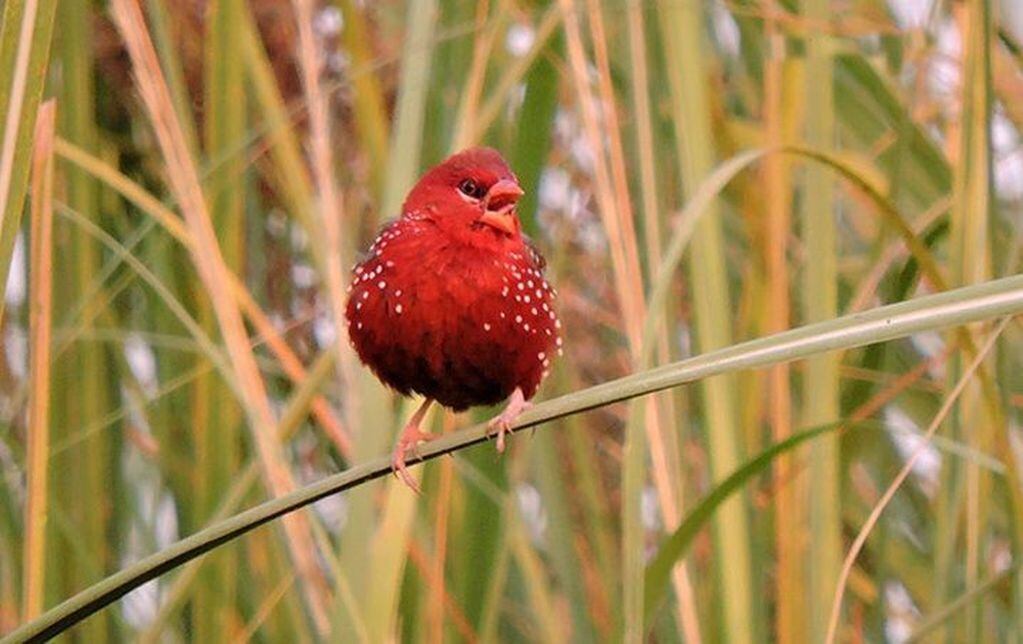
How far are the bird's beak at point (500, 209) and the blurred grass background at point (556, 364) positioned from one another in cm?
3

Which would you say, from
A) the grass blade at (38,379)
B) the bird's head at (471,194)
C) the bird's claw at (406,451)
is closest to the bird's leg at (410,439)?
the bird's claw at (406,451)

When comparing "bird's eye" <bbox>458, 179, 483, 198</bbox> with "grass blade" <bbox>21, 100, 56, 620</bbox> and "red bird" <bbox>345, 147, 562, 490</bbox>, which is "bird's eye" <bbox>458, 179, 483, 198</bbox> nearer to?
"red bird" <bbox>345, 147, 562, 490</bbox>

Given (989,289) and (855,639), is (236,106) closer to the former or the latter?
(855,639)

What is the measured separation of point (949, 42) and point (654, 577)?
1.19 m

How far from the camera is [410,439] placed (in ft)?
6.11

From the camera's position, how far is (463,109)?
1864 millimetres

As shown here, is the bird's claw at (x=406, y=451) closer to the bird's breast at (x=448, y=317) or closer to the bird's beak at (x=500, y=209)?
the bird's breast at (x=448, y=317)

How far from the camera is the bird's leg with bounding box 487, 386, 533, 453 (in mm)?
1567

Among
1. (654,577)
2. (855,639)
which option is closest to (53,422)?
(654,577)

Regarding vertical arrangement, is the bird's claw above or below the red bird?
below

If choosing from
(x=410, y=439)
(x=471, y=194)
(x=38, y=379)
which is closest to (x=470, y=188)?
(x=471, y=194)

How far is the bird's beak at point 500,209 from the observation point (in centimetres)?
184

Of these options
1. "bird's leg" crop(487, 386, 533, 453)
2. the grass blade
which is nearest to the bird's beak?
"bird's leg" crop(487, 386, 533, 453)

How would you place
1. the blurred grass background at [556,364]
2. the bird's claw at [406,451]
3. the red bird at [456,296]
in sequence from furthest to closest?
the red bird at [456,296] < the blurred grass background at [556,364] < the bird's claw at [406,451]
